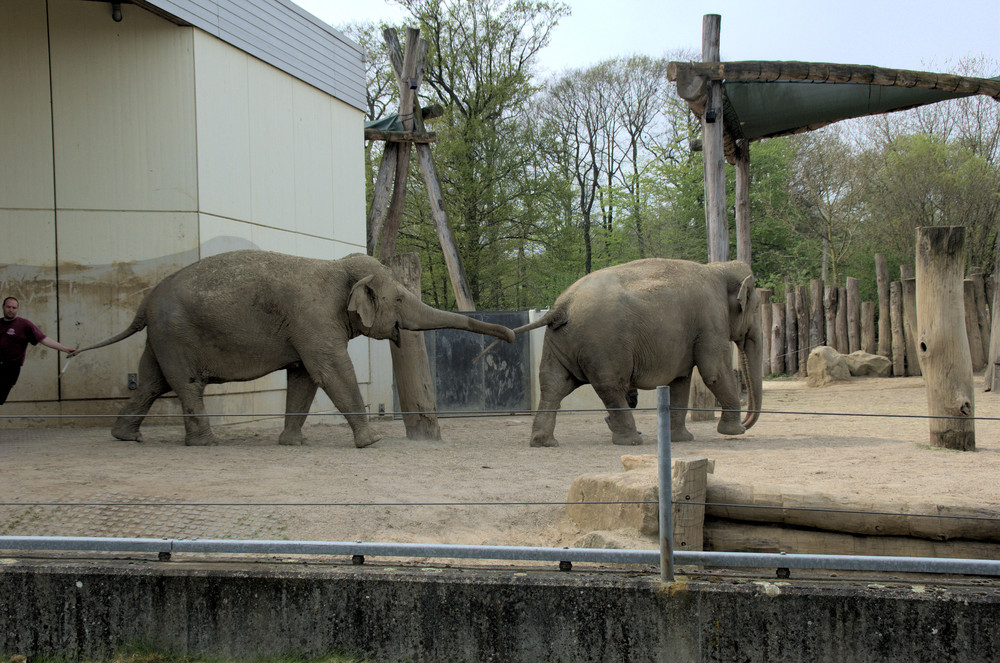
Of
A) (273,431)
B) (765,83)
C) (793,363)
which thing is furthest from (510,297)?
(273,431)

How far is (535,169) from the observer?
32.8 meters

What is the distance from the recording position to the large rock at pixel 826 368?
18.6 m

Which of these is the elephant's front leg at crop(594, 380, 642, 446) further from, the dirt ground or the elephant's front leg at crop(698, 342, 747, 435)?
the elephant's front leg at crop(698, 342, 747, 435)

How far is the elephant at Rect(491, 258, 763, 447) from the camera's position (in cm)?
961

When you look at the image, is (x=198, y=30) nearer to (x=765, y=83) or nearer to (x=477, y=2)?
(x=765, y=83)

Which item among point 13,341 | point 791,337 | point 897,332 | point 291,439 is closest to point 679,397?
point 291,439

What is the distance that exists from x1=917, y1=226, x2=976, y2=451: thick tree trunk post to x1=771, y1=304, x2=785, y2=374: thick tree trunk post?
14667mm

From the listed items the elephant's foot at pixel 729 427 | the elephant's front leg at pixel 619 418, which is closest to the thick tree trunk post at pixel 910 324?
the elephant's foot at pixel 729 427

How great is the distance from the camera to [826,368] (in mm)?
18594

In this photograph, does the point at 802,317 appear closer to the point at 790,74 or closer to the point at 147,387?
the point at 790,74

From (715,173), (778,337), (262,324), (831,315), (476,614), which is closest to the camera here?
(476,614)

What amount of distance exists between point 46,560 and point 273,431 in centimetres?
618

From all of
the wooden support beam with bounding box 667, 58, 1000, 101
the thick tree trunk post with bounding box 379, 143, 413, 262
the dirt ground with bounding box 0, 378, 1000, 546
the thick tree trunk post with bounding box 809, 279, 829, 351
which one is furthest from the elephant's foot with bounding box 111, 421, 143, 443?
the thick tree trunk post with bounding box 809, 279, 829, 351

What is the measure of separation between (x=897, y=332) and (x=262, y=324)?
14.8 m
